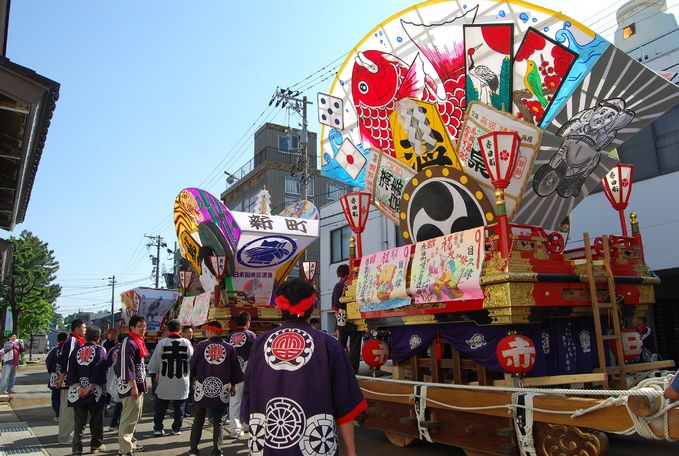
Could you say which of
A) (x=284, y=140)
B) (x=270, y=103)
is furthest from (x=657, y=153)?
(x=284, y=140)

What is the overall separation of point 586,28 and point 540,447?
4827 millimetres

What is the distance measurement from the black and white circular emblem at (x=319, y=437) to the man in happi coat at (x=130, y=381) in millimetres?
4493

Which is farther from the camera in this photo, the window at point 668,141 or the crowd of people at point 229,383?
the window at point 668,141

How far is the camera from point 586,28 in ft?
20.7

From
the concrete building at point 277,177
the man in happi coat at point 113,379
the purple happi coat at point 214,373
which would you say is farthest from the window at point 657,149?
the concrete building at point 277,177

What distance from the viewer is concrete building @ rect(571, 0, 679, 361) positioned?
1055 centimetres

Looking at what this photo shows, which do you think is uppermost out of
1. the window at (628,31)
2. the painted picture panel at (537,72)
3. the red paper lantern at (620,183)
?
the window at (628,31)

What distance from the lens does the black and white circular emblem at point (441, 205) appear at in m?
6.86

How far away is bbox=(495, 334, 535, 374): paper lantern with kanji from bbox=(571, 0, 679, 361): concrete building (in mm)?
6763

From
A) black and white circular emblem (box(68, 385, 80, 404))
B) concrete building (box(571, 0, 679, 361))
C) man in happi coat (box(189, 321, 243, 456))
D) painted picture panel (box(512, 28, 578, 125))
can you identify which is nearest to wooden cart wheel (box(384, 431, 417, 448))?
man in happi coat (box(189, 321, 243, 456))

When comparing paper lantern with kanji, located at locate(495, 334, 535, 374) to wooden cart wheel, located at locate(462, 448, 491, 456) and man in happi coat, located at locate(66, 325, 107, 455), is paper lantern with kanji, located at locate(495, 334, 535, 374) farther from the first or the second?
man in happi coat, located at locate(66, 325, 107, 455)

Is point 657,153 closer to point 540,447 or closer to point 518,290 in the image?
point 518,290

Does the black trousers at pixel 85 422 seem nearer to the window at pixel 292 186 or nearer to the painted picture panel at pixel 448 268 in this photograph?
the painted picture panel at pixel 448 268

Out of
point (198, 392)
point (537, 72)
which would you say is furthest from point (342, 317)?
point (537, 72)
